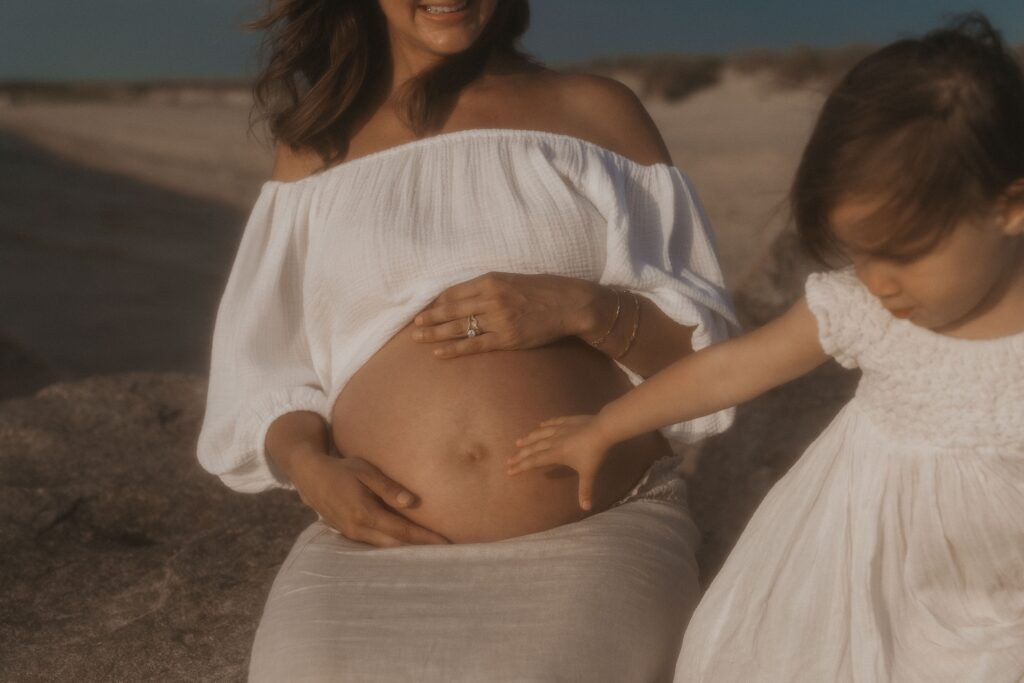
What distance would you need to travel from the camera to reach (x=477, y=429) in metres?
2.62

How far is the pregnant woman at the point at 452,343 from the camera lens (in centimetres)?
233

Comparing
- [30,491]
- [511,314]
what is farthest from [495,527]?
[30,491]

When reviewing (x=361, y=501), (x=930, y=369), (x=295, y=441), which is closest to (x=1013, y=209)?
(x=930, y=369)

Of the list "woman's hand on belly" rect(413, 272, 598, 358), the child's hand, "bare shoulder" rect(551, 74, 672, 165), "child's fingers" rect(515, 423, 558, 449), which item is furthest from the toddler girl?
"bare shoulder" rect(551, 74, 672, 165)

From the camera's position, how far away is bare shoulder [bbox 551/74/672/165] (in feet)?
10.1

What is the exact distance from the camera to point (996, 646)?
1.94 meters

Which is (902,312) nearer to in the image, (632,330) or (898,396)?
(898,396)

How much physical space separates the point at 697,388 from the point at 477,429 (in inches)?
23.0

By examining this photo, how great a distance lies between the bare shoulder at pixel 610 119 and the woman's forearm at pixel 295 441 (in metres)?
0.89

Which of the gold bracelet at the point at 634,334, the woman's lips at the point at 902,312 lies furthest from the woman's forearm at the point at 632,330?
the woman's lips at the point at 902,312

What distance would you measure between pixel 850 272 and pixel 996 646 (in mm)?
595

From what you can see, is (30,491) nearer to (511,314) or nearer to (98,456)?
(98,456)

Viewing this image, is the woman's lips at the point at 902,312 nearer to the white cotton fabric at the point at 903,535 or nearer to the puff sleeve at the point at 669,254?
the white cotton fabric at the point at 903,535

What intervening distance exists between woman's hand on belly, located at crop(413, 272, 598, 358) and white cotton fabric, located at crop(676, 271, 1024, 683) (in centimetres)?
71
